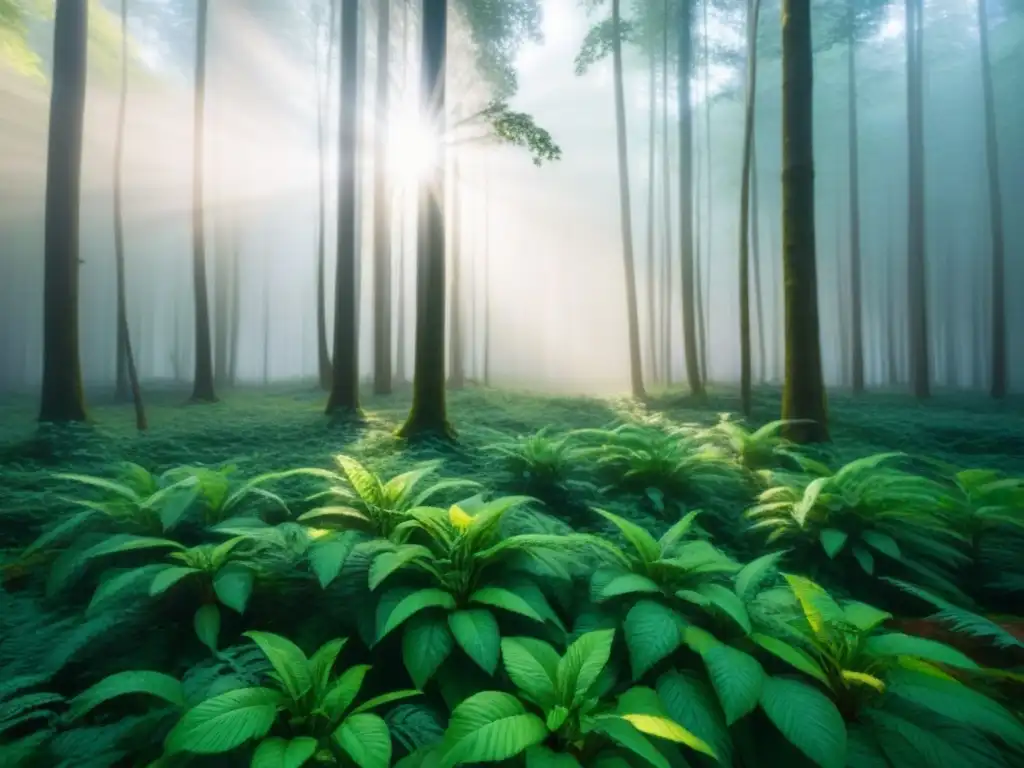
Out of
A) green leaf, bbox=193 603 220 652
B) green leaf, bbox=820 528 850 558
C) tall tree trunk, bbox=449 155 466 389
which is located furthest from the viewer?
tall tree trunk, bbox=449 155 466 389

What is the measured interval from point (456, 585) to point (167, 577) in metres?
1.56

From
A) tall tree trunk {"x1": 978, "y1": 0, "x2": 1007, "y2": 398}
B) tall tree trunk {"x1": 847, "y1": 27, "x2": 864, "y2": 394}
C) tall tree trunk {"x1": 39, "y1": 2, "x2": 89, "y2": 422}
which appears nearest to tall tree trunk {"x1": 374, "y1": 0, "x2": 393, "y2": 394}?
tall tree trunk {"x1": 39, "y1": 2, "x2": 89, "y2": 422}

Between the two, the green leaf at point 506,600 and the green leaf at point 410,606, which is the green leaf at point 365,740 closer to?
the green leaf at point 410,606

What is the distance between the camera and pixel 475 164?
2202 cm

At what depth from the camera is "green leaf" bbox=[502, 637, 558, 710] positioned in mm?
2121

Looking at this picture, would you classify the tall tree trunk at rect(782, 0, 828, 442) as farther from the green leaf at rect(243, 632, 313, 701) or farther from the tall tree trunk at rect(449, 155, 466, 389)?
the tall tree trunk at rect(449, 155, 466, 389)

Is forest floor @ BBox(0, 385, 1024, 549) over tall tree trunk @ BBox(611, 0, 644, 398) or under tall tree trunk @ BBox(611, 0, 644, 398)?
under

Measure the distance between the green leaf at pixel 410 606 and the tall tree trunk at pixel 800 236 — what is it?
20.6 ft

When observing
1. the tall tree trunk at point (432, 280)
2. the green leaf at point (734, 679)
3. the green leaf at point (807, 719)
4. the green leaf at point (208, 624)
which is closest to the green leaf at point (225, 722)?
the green leaf at point (208, 624)

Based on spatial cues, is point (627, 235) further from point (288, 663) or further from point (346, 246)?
point (288, 663)

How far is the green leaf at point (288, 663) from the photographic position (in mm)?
2174

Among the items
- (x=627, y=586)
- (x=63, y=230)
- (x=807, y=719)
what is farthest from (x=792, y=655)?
(x=63, y=230)

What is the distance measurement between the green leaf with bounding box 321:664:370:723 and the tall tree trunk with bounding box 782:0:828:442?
269 inches

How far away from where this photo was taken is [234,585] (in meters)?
2.83
